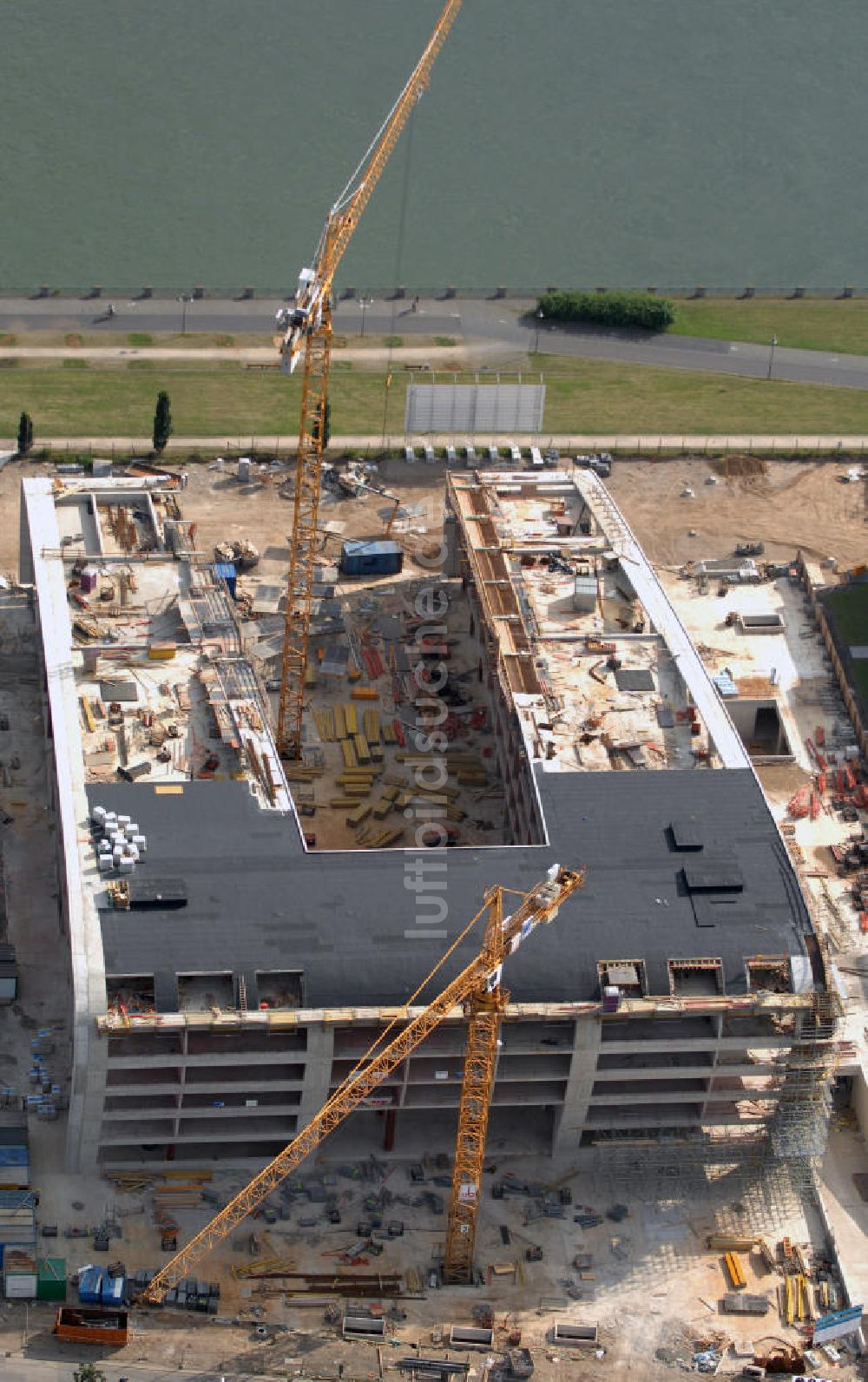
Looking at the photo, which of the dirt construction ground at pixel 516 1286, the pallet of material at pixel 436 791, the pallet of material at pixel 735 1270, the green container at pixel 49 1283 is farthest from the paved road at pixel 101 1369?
Result: the pallet of material at pixel 436 791

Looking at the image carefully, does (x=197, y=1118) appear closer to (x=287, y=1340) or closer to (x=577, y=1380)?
(x=287, y=1340)

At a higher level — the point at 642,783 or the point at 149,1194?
the point at 642,783

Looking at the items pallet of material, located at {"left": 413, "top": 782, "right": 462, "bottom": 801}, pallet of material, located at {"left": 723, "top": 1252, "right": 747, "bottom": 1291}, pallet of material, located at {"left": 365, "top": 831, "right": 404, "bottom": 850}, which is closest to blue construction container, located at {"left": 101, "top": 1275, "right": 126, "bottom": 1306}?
pallet of material, located at {"left": 723, "top": 1252, "right": 747, "bottom": 1291}

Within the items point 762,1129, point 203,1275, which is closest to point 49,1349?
point 203,1275

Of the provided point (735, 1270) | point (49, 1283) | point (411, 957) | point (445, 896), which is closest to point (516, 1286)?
point (735, 1270)

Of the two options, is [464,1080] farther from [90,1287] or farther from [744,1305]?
[90,1287]
